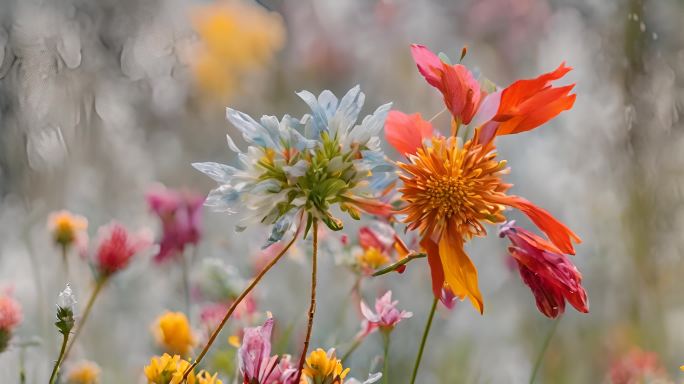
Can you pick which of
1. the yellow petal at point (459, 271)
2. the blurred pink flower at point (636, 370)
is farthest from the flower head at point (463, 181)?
the blurred pink flower at point (636, 370)

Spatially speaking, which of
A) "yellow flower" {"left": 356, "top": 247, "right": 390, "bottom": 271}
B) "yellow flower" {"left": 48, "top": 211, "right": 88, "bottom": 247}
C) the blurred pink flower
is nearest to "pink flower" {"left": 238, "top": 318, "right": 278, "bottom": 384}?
"yellow flower" {"left": 356, "top": 247, "right": 390, "bottom": 271}

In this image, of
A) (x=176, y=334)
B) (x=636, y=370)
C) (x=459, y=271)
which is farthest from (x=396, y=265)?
(x=636, y=370)

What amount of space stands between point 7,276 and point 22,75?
113 millimetres

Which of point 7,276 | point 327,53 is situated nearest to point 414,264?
point 327,53

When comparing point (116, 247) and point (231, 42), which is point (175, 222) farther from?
point (231, 42)

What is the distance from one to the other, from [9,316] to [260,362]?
0.15m

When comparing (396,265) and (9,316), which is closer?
(396,265)

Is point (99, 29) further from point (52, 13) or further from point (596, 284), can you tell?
point (596, 284)

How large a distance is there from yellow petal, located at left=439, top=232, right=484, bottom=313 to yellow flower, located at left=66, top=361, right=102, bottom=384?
0.21 m

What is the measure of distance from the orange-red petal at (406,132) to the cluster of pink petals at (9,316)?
17 centimetres

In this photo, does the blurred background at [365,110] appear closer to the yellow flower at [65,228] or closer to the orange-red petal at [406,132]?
the yellow flower at [65,228]

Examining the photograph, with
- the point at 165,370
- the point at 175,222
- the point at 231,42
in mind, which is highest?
the point at 231,42

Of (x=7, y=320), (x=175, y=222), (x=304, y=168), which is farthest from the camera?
(x=175, y=222)

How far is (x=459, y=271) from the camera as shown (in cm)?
25
